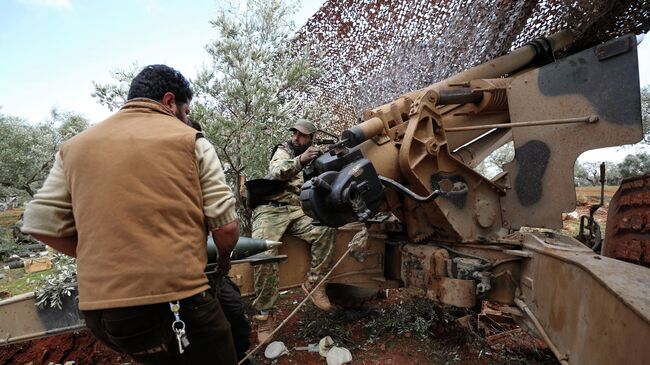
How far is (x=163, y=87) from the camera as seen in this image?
6.54 ft

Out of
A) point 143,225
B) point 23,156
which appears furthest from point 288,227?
point 23,156

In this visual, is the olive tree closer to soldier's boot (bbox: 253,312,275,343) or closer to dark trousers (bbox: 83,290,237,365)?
soldier's boot (bbox: 253,312,275,343)

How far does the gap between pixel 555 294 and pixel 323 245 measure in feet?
6.79

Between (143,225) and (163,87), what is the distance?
2.63ft

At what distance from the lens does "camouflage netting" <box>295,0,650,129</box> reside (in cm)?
381

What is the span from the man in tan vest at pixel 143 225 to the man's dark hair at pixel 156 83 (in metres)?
0.07

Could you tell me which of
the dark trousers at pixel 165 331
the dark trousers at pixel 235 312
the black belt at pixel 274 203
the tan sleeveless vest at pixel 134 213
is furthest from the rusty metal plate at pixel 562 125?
the tan sleeveless vest at pixel 134 213

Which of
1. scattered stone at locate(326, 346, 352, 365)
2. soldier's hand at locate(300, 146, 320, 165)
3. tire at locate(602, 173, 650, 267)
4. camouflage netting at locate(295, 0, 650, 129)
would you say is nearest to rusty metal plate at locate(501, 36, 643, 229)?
tire at locate(602, 173, 650, 267)

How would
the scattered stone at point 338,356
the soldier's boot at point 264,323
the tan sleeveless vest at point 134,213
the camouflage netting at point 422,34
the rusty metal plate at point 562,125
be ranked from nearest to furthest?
the tan sleeveless vest at point 134,213 < the rusty metal plate at point 562,125 < the scattered stone at point 338,356 < the soldier's boot at point 264,323 < the camouflage netting at point 422,34

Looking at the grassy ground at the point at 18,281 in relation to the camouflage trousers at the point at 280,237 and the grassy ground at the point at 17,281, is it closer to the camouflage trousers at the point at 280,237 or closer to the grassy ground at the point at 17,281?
the grassy ground at the point at 17,281

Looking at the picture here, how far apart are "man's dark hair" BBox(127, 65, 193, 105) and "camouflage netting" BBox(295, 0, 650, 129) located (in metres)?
3.80

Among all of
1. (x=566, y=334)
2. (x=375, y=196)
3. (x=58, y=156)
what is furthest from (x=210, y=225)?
(x=566, y=334)

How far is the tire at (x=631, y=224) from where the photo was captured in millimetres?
2473

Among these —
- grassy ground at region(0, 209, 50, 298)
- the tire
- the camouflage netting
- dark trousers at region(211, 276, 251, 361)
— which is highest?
the camouflage netting
